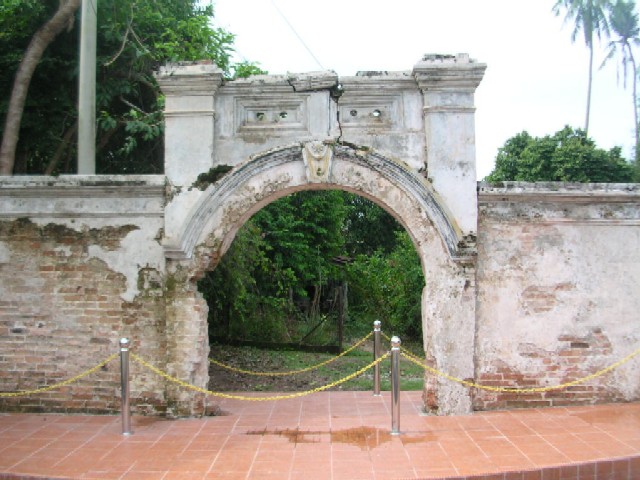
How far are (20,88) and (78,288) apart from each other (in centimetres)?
442

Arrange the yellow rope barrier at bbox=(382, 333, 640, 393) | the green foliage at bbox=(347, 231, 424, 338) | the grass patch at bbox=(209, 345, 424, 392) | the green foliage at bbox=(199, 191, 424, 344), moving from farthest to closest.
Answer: the green foliage at bbox=(347, 231, 424, 338)
the green foliage at bbox=(199, 191, 424, 344)
the grass patch at bbox=(209, 345, 424, 392)
the yellow rope barrier at bbox=(382, 333, 640, 393)

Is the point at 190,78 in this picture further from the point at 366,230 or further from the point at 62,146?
the point at 366,230

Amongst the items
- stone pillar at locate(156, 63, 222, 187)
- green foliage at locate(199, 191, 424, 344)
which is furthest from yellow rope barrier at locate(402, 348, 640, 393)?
green foliage at locate(199, 191, 424, 344)

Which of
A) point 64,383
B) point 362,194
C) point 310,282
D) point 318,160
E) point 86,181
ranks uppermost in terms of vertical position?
point 318,160

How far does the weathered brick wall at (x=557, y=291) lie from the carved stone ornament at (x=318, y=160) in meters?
1.80

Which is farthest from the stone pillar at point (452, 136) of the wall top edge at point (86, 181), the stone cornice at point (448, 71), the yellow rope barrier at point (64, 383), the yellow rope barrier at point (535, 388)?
the yellow rope barrier at point (64, 383)

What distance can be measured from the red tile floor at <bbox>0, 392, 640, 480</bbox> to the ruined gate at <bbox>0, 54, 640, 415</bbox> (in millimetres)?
375

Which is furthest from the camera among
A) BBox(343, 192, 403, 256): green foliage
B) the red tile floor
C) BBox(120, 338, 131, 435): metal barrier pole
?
BBox(343, 192, 403, 256): green foliage

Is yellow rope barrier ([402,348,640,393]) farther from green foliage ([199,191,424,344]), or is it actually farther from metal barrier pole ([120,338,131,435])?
green foliage ([199,191,424,344])

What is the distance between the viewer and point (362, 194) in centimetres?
654

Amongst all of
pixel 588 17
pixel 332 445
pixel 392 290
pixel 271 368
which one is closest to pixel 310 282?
pixel 392 290

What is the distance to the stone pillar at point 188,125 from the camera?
21.5 ft

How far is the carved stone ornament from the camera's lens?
21.3 ft

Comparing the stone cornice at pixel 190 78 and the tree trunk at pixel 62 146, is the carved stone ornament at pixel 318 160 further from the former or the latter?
the tree trunk at pixel 62 146
